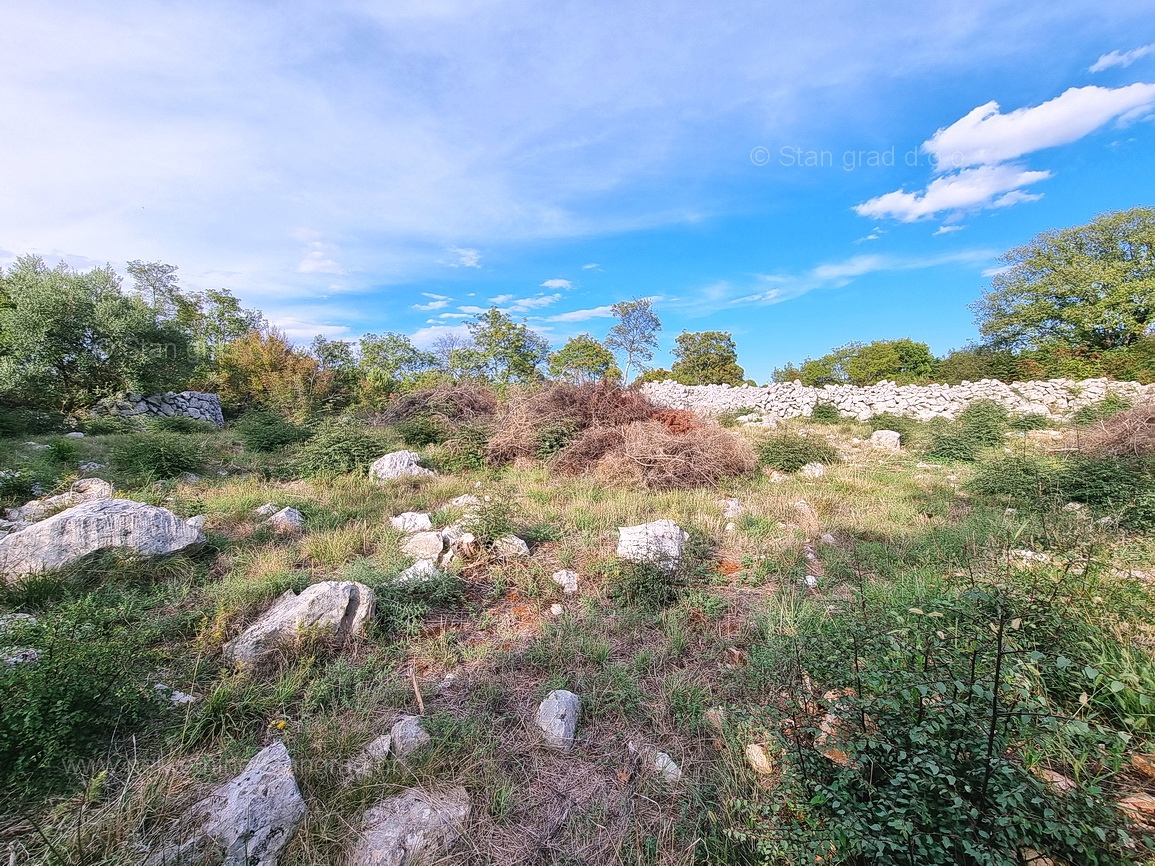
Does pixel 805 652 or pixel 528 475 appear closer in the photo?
pixel 805 652

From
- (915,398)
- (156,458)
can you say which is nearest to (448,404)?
(156,458)

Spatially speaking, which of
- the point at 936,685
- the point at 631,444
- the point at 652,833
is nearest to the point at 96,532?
the point at 652,833

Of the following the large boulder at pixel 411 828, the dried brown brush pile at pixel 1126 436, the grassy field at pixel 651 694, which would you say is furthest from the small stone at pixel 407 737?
the dried brown brush pile at pixel 1126 436

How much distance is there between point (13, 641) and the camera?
2225 millimetres

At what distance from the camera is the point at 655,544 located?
13.0 ft

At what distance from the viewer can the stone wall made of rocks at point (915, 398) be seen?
12.8 meters

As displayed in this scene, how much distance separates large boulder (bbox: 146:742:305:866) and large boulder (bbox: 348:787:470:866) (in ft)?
0.94

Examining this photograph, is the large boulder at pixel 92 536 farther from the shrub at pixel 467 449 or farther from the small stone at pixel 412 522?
the shrub at pixel 467 449

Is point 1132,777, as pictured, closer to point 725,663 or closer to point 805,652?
point 805,652

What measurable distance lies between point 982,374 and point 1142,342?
4419 millimetres

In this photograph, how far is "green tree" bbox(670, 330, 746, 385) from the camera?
3139 centimetres

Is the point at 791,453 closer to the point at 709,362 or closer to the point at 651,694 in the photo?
the point at 651,694

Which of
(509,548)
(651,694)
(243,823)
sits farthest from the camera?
(509,548)

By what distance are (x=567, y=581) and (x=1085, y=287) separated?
2798 centimetres
